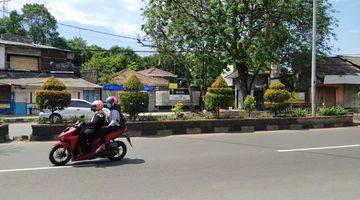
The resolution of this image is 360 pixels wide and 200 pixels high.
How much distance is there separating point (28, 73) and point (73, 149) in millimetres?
34138

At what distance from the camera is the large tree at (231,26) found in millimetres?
30375

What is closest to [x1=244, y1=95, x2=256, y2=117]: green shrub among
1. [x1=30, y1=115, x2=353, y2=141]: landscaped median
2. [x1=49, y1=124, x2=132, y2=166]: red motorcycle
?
[x1=30, y1=115, x2=353, y2=141]: landscaped median

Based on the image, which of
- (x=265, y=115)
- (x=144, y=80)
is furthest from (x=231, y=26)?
(x=144, y=80)

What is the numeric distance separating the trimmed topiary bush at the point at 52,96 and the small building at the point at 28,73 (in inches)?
960

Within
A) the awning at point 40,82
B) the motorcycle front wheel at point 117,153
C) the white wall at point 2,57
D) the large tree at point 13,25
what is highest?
the large tree at point 13,25

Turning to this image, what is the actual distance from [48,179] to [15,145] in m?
5.86

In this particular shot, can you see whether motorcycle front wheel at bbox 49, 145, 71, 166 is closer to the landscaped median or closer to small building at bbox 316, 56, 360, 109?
the landscaped median

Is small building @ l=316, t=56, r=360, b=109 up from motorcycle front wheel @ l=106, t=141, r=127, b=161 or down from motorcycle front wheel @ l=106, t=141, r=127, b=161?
up

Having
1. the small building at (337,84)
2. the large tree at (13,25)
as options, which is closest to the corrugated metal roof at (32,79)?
the small building at (337,84)

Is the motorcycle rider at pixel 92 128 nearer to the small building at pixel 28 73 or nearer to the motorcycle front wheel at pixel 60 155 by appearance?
the motorcycle front wheel at pixel 60 155

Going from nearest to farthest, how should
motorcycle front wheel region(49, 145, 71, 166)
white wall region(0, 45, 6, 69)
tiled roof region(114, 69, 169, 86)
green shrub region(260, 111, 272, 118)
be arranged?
motorcycle front wheel region(49, 145, 71, 166)
green shrub region(260, 111, 272, 118)
white wall region(0, 45, 6, 69)
tiled roof region(114, 69, 169, 86)

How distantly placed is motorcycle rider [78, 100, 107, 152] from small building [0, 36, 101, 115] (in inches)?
1190

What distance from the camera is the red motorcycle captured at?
34.0 feet

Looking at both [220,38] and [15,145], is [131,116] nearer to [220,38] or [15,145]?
[15,145]
